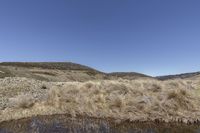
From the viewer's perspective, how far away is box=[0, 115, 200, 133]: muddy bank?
73.7 feet

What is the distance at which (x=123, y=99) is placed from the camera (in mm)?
27969

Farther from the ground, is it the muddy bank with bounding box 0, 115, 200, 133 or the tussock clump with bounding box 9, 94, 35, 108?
the tussock clump with bounding box 9, 94, 35, 108

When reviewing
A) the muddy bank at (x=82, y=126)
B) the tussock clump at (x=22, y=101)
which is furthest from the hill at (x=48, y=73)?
the muddy bank at (x=82, y=126)

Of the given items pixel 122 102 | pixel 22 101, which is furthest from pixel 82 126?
pixel 22 101

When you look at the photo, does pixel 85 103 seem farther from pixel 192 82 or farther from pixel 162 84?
pixel 192 82

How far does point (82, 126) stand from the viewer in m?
23.4

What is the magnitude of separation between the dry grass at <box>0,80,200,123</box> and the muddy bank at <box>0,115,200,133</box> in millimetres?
926

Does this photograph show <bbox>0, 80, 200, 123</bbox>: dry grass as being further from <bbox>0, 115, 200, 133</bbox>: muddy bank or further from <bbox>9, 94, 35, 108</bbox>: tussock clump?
<bbox>0, 115, 200, 133</bbox>: muddy bank

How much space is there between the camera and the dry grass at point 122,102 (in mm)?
25641

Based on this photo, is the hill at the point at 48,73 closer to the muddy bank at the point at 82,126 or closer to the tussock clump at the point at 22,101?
the tussock clump at the point at 22,101

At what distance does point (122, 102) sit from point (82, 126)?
483cm

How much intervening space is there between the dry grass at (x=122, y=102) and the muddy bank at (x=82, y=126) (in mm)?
926

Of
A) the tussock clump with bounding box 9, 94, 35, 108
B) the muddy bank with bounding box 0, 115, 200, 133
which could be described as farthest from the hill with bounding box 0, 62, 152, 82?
the muddy bank with bounding box 0, 115, 200, 133

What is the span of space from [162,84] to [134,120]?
23.7 ft
